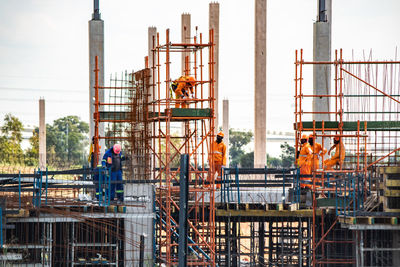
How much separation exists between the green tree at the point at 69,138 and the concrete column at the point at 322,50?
44478mm

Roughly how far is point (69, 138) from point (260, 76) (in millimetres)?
52593

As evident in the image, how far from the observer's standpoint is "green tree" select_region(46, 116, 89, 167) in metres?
76.0

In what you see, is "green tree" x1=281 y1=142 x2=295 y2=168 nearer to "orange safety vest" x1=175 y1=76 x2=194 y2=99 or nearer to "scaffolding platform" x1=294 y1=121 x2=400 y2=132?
"scaffolding platform" x1=294 y1=121 x2=400 y2=132

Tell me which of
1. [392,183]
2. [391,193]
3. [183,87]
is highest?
[183,87]

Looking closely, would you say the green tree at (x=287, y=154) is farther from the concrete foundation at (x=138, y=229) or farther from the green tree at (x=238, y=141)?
the concrete foundation at (x=138, y=229)

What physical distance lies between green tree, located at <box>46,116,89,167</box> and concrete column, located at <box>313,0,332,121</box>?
4448 centimetres

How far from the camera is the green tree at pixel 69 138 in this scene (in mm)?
75988

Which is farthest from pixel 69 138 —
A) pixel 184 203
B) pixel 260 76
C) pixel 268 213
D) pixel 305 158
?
pixel 184 203

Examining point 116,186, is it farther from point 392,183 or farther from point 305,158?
point 392,183

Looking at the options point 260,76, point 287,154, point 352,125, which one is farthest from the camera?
point 287,154

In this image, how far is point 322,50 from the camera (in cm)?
2867

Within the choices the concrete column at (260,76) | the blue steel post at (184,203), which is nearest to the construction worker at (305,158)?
the blue steel post at (184,203)

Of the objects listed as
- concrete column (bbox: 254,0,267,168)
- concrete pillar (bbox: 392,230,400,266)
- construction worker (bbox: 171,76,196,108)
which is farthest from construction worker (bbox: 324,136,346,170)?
concrete column (bbox: 254,0,267,168)

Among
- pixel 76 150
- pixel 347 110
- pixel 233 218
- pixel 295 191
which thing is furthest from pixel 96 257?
pixel 76 150
